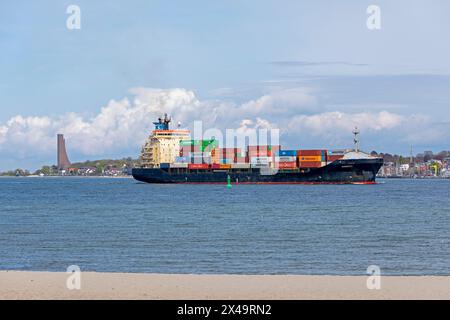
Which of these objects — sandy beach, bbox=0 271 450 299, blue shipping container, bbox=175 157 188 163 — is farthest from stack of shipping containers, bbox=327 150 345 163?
sandy beach, bbox=0 271 450 299

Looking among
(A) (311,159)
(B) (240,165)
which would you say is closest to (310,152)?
(A) (311,159)

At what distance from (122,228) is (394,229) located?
1159cm

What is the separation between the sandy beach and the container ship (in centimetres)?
7529

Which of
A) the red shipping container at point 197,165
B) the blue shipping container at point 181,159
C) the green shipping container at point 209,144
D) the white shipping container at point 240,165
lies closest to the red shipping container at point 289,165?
the white shipping container at point 240,165

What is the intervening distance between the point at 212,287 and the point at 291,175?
78987 mm

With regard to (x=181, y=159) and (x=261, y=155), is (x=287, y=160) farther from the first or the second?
(x=181, y=159)

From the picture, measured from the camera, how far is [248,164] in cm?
9325

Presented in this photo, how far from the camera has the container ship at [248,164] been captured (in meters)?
89.8

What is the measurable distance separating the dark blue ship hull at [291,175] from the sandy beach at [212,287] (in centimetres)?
7529

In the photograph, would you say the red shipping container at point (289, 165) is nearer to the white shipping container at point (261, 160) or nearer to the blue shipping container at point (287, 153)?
the blue shipping container at point (287, 153)

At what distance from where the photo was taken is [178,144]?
349 ft
